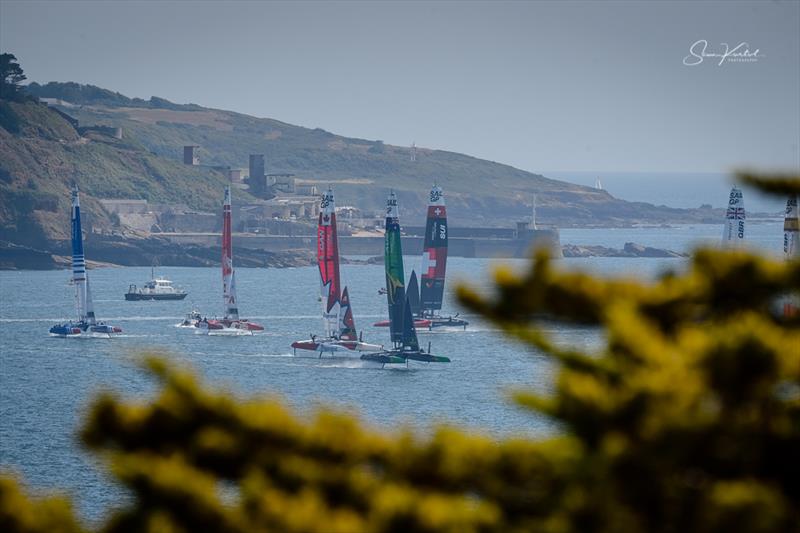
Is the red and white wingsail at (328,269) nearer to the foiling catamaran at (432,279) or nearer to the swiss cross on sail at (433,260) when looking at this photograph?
the foiling catamaran at (432,279)

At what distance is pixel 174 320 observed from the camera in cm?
7144

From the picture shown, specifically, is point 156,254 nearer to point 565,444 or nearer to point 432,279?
point 432,279

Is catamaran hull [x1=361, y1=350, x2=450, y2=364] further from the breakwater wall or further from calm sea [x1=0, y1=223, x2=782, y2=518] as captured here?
the breakwater wall

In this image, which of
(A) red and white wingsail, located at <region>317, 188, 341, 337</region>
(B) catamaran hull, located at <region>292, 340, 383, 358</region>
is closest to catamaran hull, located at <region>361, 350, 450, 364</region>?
(B) catamaran hull, located at <region>292, 340, 383, 358</region>

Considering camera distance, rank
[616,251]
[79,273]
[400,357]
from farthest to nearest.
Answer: [616,251]
[79,273]
[400,357]

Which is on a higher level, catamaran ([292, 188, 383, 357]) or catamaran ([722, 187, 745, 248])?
catamaran ([722, 187, 745, 248])

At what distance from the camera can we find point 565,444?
213 inches

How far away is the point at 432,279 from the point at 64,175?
82720mm

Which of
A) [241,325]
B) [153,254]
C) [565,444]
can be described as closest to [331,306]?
[241,325]

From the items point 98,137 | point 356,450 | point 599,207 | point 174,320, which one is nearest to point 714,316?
point 356,450

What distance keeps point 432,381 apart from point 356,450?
1670 inches

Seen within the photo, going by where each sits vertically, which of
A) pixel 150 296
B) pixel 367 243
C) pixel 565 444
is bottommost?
pixel 367 243

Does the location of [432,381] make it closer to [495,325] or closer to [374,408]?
[374,408]

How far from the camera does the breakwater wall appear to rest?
13062 centimetres
